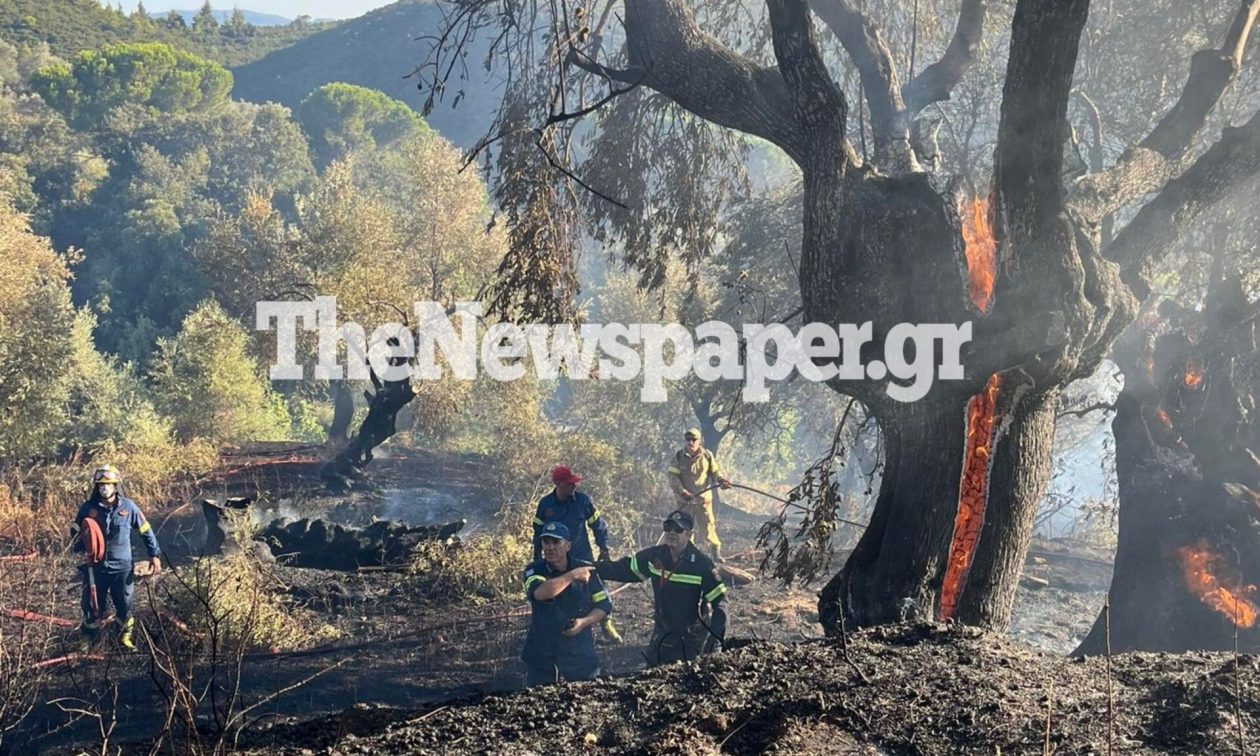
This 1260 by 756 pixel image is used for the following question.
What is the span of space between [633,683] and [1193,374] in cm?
819

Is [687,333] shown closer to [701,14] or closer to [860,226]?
[701,14]

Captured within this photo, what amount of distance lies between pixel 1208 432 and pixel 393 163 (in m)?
45.1

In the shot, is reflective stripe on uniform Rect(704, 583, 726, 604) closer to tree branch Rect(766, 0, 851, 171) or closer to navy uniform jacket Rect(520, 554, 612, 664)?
navy uniform jacket Rect(520, 554, 612, 664)

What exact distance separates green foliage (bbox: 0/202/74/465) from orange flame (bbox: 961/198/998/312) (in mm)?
15259

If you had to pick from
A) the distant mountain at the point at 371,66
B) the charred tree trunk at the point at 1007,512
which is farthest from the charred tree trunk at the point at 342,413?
the distant mountain at the point at 371,66

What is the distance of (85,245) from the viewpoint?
39688mm

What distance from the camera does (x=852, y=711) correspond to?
4012 millimetres

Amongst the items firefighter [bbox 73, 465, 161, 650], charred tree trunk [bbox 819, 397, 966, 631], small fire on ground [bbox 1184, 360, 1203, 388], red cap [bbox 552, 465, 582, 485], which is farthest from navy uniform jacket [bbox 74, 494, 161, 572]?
small fire on ground [bbox 1184, 360, 1203, 388]

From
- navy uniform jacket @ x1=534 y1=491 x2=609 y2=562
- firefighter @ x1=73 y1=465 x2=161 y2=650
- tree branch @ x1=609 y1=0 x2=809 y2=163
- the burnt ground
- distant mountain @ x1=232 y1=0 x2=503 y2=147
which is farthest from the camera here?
distant mountain @ x1=232 y1=0 x2=503 y2=147

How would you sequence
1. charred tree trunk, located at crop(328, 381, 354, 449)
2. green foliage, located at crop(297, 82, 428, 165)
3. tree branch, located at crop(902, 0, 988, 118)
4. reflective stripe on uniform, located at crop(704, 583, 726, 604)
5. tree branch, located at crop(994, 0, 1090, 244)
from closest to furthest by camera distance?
tree branch, located at crop(994, 0, 1090, 244) → reflective stripe on uniform, located at crop(704, 583, 726, 604) → tree branch, located at crop(902, 0, 988, 118) → charred tree trunk, located at crop(328, 381, 354, 449) → green foliage, located at crop(297, 82, 428, 165)

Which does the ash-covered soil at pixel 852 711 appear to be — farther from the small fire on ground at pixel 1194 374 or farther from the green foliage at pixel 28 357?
the green foliage at pixel 28 357

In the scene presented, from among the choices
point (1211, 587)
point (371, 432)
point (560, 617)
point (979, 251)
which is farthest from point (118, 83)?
point (1211, 587)

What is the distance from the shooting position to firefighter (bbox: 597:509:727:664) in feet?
22.6

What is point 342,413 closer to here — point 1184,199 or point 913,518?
point 913,518
